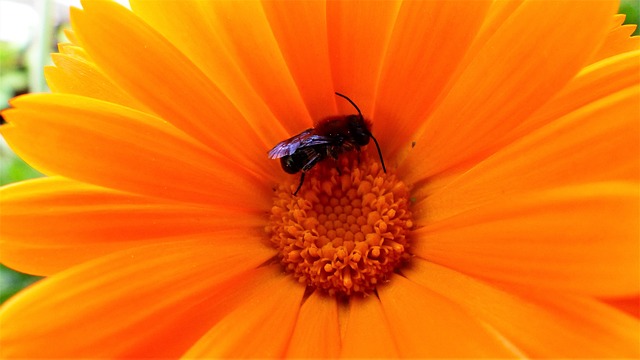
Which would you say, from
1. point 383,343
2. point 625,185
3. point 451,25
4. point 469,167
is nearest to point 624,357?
point 625,185

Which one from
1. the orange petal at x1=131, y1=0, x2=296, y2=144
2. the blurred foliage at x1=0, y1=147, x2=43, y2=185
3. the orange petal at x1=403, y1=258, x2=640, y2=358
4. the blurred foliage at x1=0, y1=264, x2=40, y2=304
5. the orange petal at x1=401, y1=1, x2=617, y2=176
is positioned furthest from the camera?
the blurred foliage at x1=0, y1=147, x2=43, y2=185

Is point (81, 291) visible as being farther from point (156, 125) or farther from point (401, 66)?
point (401, 66)

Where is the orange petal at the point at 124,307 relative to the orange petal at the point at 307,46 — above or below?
below

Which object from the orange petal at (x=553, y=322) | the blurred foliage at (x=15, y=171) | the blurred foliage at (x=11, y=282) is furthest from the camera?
the blurred foliage at (x=15, y=171)

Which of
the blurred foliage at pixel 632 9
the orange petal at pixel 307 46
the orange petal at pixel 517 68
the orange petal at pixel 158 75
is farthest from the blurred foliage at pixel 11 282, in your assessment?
the blurred foliage at pixel 632 9

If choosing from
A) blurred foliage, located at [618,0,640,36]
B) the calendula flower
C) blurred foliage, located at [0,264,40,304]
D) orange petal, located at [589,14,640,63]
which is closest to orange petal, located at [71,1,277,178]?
the calendula flower

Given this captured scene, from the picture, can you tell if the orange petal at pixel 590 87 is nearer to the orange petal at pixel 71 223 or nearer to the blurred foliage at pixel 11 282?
the orange petal at pixel 71 223

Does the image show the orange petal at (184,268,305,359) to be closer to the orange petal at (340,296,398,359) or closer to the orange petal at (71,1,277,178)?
the orange petal at (340,296,398,359)
